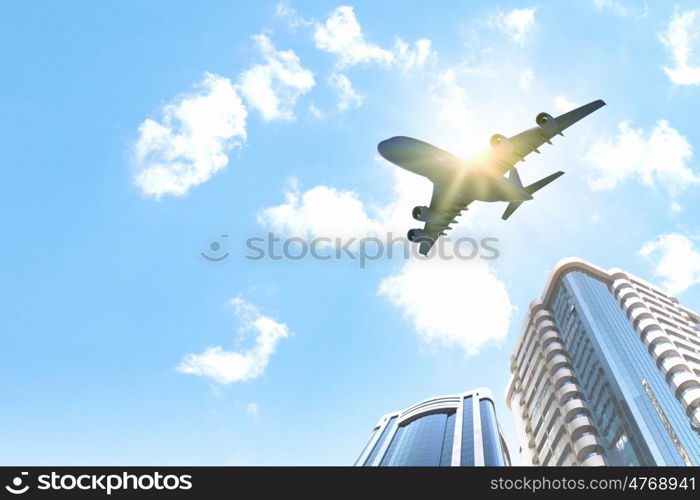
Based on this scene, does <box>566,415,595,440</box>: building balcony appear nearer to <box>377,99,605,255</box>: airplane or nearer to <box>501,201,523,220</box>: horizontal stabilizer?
<box>501,201,523,220</box>: horizontal stabilizer

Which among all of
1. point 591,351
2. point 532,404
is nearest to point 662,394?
point 591,351

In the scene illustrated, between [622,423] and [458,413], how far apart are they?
5427 centimetres

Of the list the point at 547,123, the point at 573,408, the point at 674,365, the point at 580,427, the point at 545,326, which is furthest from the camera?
the point at 545,326

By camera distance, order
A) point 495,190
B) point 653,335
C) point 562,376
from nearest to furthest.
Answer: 1. point 495,190
2. point 653,335
3. point 562,376

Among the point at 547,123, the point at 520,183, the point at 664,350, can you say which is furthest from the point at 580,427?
the point at 547,123

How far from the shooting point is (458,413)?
100250mm

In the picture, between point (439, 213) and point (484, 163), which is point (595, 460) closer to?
point (439, 213)

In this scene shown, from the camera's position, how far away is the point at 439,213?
92.8 feet

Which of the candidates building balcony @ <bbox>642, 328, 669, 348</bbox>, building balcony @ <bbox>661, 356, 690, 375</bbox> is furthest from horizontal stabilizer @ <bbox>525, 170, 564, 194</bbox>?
building balcony @ <bbox>642, 328, 669, 348</bbox>

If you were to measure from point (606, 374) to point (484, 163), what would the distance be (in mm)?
48321

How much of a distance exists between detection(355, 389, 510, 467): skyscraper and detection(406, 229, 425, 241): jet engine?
194 ft
